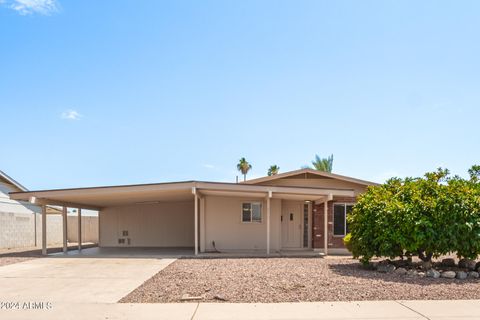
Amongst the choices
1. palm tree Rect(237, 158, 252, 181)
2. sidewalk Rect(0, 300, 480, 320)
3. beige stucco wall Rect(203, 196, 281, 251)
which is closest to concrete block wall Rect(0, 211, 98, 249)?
beige stucco wall Rect(203, 196, 281, 251)

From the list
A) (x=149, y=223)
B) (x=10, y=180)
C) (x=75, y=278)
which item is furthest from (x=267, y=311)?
(x=10, y=180)

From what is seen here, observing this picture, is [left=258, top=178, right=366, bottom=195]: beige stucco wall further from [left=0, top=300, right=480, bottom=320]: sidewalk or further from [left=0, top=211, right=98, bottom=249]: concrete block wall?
[left=0, top=211, right=98, bottom=249]: concrete block wall

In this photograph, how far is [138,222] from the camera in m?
20.0

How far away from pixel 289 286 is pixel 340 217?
877 centimetres

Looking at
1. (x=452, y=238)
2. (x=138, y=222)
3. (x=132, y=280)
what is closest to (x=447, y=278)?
(x=452, y=238)

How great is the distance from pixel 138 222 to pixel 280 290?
1404 centimetres

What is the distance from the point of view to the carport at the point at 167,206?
13336mm

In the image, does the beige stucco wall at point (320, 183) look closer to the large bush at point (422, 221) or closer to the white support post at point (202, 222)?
the white support post at point (202, 222)

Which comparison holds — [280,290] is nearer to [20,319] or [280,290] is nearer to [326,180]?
[20,319]

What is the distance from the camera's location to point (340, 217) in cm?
1585

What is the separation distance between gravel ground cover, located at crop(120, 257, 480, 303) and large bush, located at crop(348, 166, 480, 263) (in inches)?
33.0

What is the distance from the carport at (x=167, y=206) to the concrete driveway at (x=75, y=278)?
2287 mm

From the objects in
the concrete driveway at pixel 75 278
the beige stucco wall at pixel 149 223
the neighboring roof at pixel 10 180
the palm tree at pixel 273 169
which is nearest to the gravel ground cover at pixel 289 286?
the concrete driveway at pixel 75 278

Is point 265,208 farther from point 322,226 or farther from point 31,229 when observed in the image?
point 31,229
